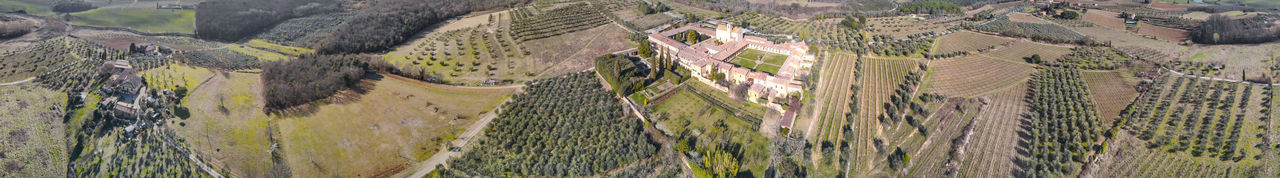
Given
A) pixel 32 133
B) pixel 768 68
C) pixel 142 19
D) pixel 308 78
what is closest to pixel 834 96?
pixel 768 68

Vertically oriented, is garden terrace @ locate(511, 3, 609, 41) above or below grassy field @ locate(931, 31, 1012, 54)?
above

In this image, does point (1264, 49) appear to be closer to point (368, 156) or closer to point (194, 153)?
point (368, 156)

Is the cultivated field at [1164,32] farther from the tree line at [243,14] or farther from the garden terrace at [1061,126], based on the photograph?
the tree line at [243,14]

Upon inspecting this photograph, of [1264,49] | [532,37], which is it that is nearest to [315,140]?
[532,37]


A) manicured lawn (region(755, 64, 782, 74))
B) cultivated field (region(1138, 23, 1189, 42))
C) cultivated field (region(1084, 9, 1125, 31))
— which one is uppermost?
cultivated field (region(1084, 9, 1125, 31))

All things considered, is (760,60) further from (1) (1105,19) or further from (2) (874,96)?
(1) (1105,19)

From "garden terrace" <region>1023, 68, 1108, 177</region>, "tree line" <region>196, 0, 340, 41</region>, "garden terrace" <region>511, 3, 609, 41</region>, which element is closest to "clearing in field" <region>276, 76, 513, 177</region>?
"garden terrace" <region>511, 3, 609, 41</region>

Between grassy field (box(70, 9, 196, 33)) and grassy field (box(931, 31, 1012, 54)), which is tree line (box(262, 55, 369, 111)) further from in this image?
grassy field (box(931, 31, 1012, 54))
